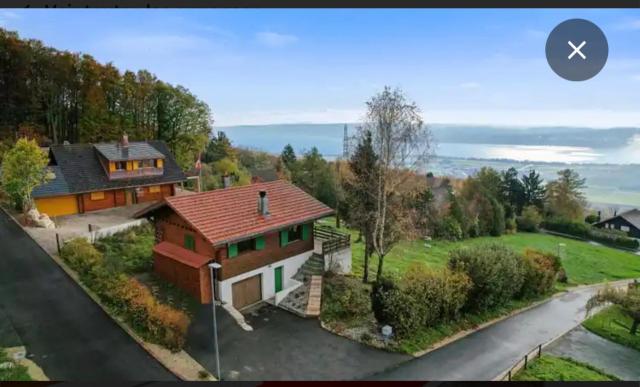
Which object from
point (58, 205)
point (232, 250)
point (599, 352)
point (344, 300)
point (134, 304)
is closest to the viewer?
point (134, 304)

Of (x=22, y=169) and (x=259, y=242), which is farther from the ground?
(x=22, y=169)

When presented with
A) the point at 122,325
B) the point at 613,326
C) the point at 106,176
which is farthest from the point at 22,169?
the point at 613,326

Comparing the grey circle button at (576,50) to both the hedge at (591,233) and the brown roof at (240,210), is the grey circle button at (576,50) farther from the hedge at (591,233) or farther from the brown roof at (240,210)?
the hedge at (591,233)

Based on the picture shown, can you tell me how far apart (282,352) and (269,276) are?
108 inches

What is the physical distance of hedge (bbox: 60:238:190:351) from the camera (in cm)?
642

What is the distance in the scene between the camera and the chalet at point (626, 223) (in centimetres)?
942

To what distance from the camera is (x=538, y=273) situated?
36.4ft

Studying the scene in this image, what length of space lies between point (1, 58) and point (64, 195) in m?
4.36

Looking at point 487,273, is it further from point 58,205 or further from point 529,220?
point 58,205

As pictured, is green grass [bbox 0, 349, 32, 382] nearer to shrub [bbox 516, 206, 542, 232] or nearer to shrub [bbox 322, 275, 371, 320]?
shrub [bbox 322, 275, 371, 320]

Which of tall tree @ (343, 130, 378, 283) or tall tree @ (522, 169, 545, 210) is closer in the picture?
tall tree @ (343, 130, 378, 283)

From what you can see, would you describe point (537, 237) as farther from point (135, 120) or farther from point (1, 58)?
point (1, 58)

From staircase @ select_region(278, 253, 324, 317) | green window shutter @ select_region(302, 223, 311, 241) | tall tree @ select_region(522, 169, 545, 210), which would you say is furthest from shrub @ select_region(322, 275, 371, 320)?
tall tree @ select_region(522, 169, 545, 210)

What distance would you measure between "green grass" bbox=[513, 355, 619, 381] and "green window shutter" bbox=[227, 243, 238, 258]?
5458 mm
